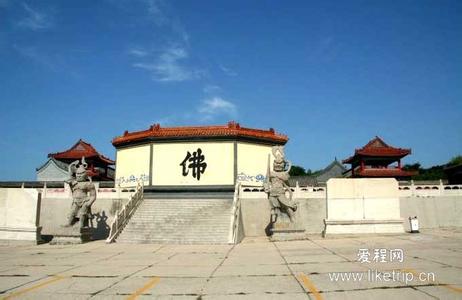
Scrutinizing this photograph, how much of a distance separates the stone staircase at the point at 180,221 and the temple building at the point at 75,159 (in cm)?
1258

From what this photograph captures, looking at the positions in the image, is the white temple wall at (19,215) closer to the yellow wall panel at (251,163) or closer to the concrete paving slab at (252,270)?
the concrete paving slab at (252,270)

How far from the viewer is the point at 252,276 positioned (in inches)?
273

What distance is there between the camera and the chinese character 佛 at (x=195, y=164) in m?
24.1

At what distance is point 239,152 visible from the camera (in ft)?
79.4

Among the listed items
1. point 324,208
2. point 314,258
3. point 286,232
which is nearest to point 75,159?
point 324,208

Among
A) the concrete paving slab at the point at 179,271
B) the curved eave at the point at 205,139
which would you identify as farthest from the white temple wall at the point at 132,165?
the concrete paving slab at the point at 179,271

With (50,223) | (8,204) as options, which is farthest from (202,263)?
(50,223)

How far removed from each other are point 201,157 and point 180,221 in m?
6.36

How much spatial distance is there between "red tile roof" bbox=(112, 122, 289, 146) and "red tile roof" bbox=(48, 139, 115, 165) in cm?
903

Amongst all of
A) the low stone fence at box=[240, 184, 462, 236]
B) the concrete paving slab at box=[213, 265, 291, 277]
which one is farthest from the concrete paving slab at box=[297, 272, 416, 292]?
the low stone fence at box=[240, 184, 462, 236]

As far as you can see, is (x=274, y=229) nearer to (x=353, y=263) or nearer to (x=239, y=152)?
(x=353, y=263)

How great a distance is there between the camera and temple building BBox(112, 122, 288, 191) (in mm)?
23984

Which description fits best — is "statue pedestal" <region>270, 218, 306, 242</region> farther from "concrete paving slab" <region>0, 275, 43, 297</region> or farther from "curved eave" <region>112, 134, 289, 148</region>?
"curved eave" <region>112, 134, 289, 148</region>

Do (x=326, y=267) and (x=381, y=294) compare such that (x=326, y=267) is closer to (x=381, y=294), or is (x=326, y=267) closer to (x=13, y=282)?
(x=381, y=294)
